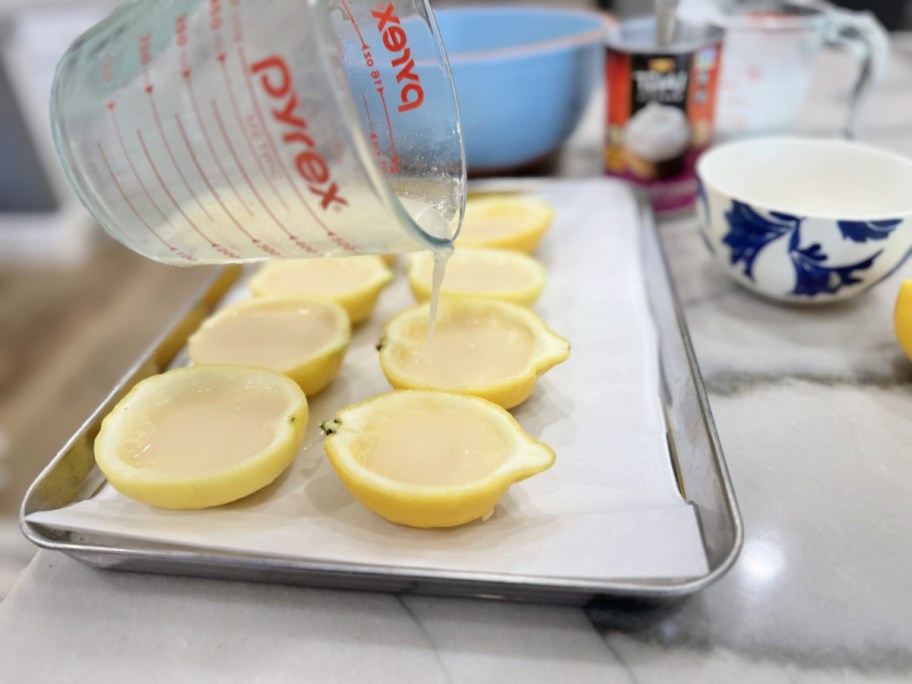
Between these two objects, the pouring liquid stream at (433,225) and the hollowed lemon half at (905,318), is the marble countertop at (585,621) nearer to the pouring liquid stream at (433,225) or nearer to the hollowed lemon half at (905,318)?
the hollowed lemon half at (905,318)

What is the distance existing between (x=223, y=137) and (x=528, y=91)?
0.78 m

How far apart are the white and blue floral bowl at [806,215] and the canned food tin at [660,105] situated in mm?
116

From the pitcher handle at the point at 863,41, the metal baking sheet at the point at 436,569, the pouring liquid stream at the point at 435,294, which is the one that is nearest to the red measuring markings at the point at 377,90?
the pouring liquid stream at the point at 435,294

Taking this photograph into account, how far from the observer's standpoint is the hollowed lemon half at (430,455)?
0.62m

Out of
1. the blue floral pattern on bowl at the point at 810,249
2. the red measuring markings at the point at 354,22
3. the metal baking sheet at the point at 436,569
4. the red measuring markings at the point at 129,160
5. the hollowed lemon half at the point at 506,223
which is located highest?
the red measuring markings at the point at 354,22

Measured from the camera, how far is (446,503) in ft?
1.99

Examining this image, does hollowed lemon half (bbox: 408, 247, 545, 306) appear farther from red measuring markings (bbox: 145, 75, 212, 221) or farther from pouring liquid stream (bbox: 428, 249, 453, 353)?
red measuring markings (bbox: 145, 75, 212, 221)

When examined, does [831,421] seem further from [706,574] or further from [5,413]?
[5,413]

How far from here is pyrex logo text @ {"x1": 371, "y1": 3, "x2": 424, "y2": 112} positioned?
2.54 ft

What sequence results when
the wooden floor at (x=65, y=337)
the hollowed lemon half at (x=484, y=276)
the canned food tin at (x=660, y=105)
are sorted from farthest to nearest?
1. the wooden floor at (x=65, y=337)
2. the canned food tin at (x=660, y=105)
3. the hollowed lemon half at (x=484, y=276)

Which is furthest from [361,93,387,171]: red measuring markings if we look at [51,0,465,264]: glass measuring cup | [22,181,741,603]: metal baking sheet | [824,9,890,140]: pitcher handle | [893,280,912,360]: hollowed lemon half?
[824,9,890,140]: pitcher handle

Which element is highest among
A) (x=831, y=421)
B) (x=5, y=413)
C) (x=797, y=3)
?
(x=797, y=3)

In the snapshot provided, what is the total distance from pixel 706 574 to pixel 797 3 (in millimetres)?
1199

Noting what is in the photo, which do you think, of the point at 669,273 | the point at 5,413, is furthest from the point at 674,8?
the point at 5,413
